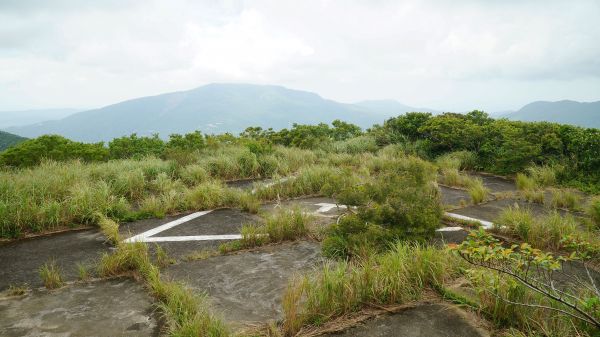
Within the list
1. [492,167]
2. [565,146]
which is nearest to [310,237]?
[492,167]

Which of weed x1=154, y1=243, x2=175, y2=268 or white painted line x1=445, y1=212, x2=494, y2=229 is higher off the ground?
weed x1=154, y1=243, x2=175, y2=268

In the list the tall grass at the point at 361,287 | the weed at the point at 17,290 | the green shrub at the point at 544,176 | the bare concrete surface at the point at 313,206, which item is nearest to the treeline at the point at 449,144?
the green shrub at the point at 544,176

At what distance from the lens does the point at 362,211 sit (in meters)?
4.30

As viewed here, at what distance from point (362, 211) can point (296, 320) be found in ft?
6.28

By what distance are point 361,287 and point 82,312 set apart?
2.29 meters

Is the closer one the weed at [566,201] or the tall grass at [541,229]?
the tall grass at [541,229]

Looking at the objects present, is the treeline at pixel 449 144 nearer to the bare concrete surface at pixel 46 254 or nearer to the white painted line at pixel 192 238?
the bare concrete surface at pixel 46 254

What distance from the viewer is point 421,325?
2.69m

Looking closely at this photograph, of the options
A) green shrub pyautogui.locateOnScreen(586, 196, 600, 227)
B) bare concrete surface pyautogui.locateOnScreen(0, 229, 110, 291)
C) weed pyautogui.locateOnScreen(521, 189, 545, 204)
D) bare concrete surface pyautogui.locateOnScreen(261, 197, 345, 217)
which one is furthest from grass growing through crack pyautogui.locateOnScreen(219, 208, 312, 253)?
weed pyautogui.locateOnScreen(521, 189, 545, 204)

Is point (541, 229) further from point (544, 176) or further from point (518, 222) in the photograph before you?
point (544, 176)

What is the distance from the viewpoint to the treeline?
341 inches

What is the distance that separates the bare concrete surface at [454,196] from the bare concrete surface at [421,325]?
3.96m

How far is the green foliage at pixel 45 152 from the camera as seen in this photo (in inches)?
416

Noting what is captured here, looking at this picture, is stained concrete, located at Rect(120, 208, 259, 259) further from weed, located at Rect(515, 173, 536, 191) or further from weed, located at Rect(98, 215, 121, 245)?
weed, located at Rect(515, 173, 536, 191)
